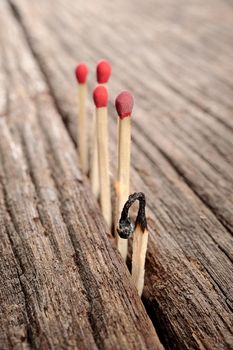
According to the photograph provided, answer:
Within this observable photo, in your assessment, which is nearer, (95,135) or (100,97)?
(100,97)

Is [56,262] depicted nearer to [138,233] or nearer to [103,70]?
[138,233]

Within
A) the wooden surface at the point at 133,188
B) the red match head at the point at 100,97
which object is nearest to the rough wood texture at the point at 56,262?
the wooden surface at the point at 133,188

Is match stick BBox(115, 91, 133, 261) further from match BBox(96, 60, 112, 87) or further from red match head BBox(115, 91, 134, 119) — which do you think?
match BBox(96, 60, 112, 87)

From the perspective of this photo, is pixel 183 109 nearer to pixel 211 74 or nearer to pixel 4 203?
pixel 211 74

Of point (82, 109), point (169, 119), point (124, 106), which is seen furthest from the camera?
point (169, 119)

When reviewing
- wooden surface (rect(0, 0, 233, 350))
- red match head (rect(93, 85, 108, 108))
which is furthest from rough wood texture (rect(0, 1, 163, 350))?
red match head (rect(93, 85, 108, 108))

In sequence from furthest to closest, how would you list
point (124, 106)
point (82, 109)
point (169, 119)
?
point (169, 119) < point (82, 109) < point (124, 106)

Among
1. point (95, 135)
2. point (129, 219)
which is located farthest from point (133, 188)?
point (129, 219)
